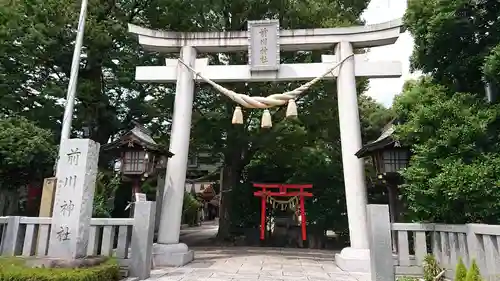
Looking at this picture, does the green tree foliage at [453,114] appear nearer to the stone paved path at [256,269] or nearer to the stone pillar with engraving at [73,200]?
the stone paved path at [256,269]

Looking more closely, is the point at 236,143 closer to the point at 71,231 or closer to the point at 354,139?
the point at 354,139

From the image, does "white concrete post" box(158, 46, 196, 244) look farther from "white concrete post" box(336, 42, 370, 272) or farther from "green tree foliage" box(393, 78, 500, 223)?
"green tree foliage" box(393, 78, 500, 223)

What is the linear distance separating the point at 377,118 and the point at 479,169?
1359 cm

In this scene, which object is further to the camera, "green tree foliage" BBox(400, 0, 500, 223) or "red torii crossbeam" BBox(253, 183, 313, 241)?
"red torii crossbeam" BBox(253, 183, 313, 241)

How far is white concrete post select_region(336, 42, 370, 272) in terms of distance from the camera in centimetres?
902

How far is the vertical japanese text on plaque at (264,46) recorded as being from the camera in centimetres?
1046

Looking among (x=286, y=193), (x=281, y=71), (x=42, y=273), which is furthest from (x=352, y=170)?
(x=42, y=273)

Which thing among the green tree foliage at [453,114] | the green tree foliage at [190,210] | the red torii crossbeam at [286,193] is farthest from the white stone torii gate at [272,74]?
the green tree foliage at [190,210]

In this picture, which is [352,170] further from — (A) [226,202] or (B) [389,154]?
(A) [226,202]

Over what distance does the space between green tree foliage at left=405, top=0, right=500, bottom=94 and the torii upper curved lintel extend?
2.71 metres

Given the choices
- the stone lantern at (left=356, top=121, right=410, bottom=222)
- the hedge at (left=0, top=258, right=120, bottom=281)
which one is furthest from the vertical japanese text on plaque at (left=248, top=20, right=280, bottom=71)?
the hedge at (left=0, top=258, right=120, bottom=281)

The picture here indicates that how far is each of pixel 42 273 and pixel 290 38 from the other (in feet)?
28.8

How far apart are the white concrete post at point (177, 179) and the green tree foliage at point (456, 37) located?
648 centimetres

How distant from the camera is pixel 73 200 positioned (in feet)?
21.0
